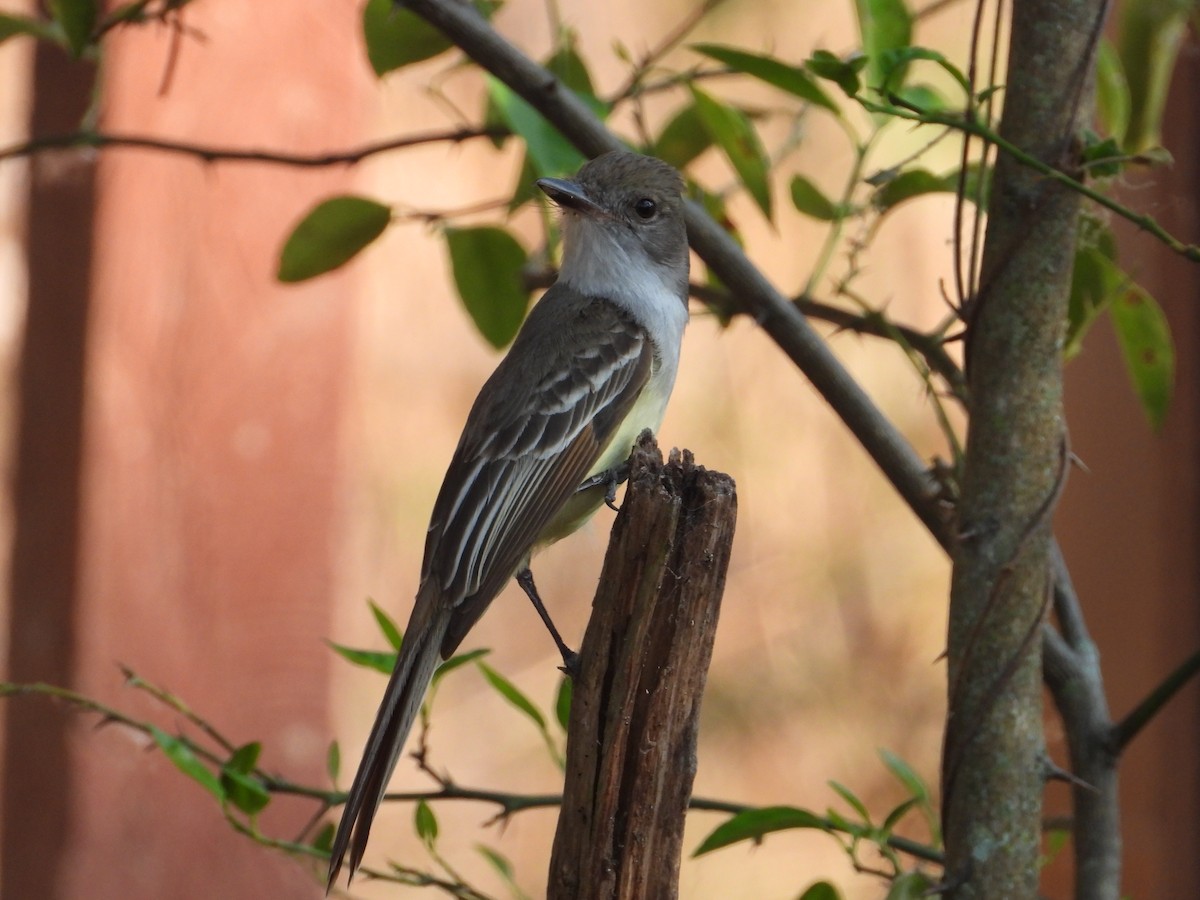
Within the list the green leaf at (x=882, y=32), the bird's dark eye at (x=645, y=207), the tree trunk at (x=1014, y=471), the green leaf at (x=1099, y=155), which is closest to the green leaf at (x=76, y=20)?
the bird's dark eye at (x=645, y=207)

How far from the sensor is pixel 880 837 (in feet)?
6.67

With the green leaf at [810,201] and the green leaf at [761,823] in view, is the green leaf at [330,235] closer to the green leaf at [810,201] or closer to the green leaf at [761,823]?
the green leaf at [810,201]

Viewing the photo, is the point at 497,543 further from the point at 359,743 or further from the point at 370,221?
the point at 359,743

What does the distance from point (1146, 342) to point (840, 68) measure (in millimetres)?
974

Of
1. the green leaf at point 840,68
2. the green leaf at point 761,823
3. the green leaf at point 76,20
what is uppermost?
the green leaf at point 76,20

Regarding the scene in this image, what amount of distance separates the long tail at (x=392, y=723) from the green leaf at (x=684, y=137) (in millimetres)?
1086

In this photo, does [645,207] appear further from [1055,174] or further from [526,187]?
[1055,174]

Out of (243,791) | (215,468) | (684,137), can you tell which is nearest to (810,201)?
(684,137)

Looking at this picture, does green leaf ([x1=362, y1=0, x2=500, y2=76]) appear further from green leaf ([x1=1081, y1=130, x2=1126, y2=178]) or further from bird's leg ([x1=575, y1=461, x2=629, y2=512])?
green leaf ([x1=1081, y1=130, x2=1126, y2=178])

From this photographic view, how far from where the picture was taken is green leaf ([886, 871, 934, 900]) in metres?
1.95

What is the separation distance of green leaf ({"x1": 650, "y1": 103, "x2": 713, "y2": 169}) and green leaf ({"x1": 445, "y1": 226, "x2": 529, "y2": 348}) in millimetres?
369

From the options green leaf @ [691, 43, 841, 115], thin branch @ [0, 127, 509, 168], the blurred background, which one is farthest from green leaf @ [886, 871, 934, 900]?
the blurred background

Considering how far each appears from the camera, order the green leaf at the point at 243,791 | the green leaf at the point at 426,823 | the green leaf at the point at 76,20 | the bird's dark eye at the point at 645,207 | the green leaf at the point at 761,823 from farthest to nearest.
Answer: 1. the bird's dark eye at the point at 645,207
2. the green leaf at the point at 76,20
3. the green leaf at the point at 426,823
4. the green leaf at the point at 243,791
5. the green leaf at the point at 761,823

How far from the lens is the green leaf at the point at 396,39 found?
2.51 metres
